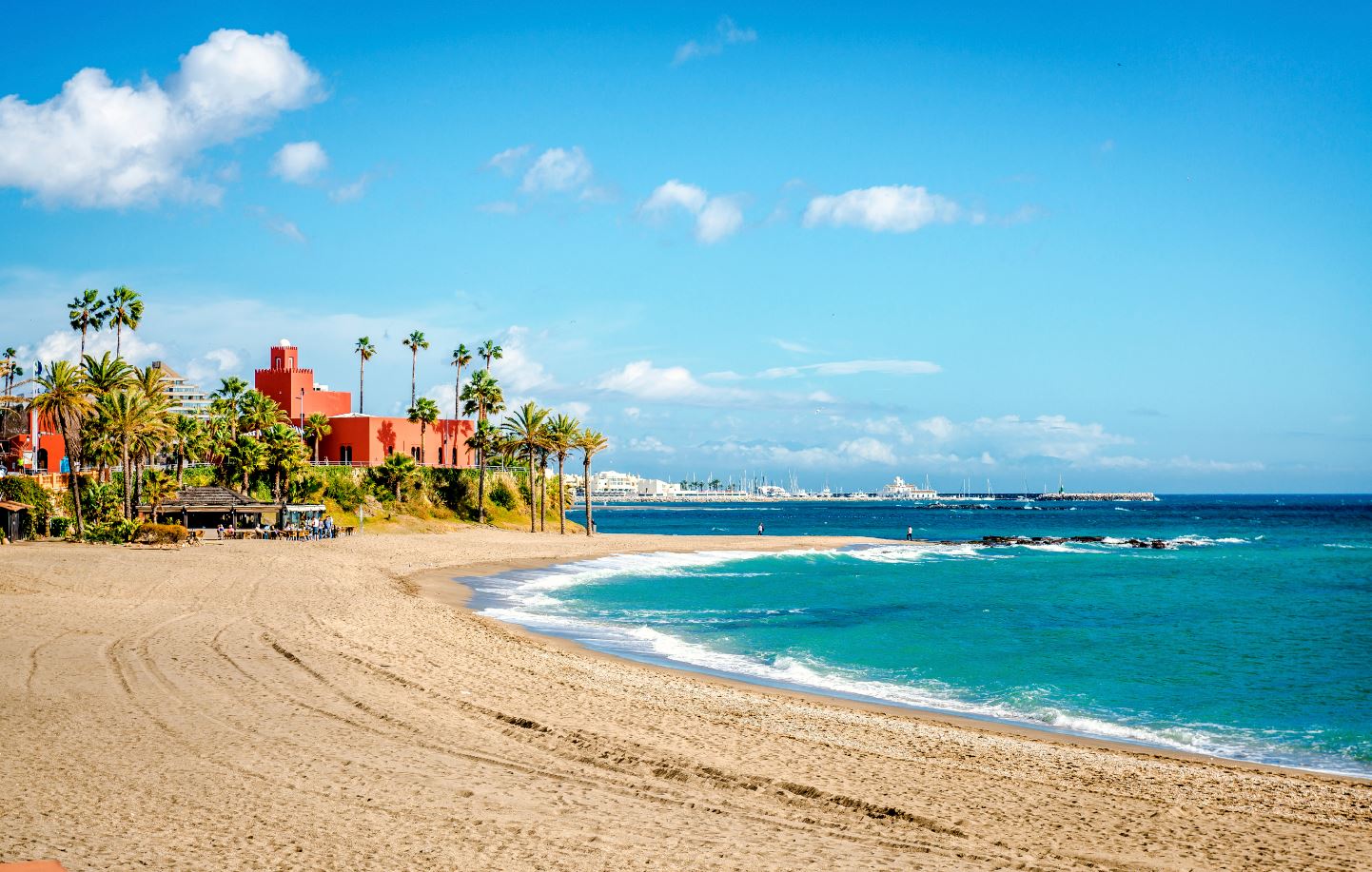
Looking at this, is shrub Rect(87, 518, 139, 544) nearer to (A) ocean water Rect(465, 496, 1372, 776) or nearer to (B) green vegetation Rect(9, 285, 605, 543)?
(B) green vegetation Rect(9, 285, 605, 543)

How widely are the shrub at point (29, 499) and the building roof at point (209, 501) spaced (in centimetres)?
387

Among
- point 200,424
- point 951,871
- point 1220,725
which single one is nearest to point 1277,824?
point 951,871

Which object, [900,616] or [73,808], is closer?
[73,808]

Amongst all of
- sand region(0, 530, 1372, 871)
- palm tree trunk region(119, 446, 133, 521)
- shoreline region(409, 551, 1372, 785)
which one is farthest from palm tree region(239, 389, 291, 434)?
sand region(0, 530, 1372, 871)

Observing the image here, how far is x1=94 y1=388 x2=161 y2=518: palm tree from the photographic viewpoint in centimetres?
4162

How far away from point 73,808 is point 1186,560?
2276 inches

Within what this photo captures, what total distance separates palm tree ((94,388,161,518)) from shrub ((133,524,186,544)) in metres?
2.36

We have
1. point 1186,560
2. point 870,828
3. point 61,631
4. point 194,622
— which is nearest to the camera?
point 870,828

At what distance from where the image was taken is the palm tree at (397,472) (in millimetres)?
60281

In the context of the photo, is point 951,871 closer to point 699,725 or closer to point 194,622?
point 699,725

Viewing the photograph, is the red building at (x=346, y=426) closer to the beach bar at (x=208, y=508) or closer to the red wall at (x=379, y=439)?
the red wall at (x=379, y=439)

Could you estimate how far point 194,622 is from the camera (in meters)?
19.6

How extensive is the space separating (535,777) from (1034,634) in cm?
1912

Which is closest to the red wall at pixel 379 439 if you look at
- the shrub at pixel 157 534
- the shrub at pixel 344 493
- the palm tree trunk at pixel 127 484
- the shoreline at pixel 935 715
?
the shrub at pixel 344 493
